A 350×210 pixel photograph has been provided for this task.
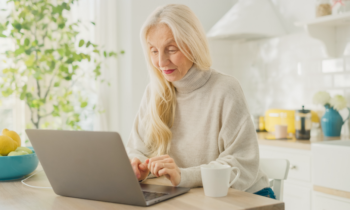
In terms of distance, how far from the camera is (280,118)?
275 centimetres

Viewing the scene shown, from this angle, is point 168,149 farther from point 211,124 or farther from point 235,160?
point 235,160

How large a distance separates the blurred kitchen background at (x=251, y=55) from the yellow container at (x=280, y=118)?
0.03m

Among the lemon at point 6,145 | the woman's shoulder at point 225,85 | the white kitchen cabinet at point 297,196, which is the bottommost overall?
the white kitchen cabinet at point 297,196

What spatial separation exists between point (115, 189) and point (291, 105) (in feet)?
7.43

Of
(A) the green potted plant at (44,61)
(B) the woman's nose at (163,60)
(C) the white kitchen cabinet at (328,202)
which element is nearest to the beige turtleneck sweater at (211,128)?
(B) the woman's nose at (163,60)

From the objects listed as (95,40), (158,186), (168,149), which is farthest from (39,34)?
(158,186)

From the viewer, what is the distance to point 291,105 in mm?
2855

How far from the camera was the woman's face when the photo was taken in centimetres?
128

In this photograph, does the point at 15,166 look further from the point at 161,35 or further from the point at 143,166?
the point at 161,35

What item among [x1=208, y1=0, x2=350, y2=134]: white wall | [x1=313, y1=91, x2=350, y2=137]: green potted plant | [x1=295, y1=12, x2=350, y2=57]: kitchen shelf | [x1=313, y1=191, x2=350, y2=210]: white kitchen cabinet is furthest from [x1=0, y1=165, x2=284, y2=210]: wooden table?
[x1=208, y1=0, x2=350, y2=134]: white wall

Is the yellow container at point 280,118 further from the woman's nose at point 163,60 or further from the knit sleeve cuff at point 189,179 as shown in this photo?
the knit sleeve cuff at point 189,179

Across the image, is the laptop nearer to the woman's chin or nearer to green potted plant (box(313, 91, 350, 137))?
the woman's chin

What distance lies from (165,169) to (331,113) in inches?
69.8

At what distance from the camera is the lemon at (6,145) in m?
1.18
